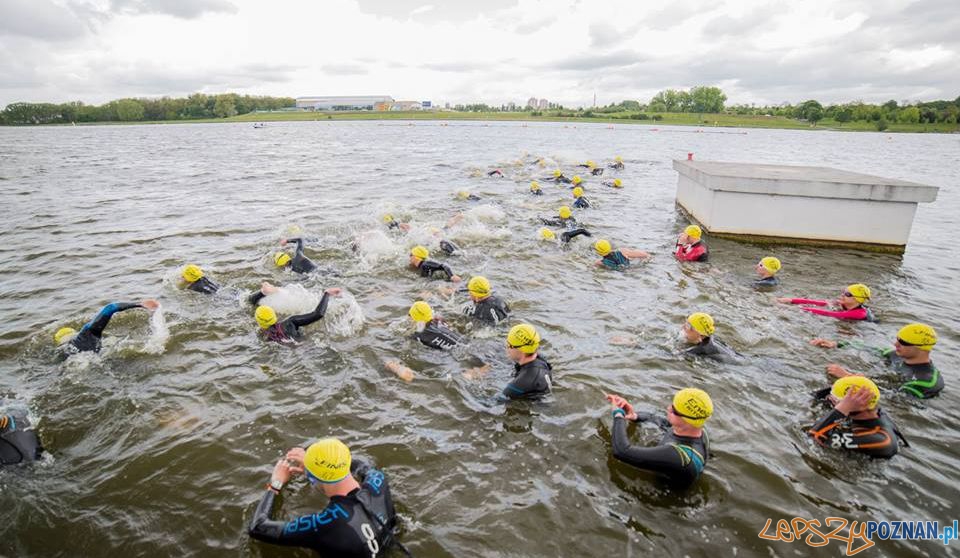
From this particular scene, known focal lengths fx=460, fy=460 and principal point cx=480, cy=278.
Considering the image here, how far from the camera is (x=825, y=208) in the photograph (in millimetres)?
13070

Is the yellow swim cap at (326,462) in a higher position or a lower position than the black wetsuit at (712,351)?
higher

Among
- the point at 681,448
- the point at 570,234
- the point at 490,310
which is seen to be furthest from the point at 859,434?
the point at 570,234

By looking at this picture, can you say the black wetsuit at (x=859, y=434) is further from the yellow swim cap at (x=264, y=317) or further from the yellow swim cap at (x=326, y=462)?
the yellow swim cap at (x=264, y=317)

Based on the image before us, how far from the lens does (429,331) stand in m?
7.53

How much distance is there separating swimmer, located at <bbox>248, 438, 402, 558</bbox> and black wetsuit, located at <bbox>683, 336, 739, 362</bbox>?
17.7ft

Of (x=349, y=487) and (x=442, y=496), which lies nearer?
(x=349, y=487)

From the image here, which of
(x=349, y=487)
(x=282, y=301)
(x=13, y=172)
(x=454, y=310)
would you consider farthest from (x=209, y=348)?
(x=13, y=172)

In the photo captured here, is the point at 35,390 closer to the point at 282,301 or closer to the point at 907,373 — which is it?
the point at 282,301

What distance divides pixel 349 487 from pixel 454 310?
5344 millimetres

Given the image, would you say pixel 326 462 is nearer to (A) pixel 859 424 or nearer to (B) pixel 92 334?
(A) pixel 859 424

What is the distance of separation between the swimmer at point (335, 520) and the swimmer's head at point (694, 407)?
312 centimetres

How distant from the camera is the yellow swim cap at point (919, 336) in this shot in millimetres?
6000

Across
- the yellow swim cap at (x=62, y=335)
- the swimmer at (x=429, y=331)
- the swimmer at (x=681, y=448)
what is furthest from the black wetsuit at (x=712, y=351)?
the yellow swim cap at (x=62, y=335)

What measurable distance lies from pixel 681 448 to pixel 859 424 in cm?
227
